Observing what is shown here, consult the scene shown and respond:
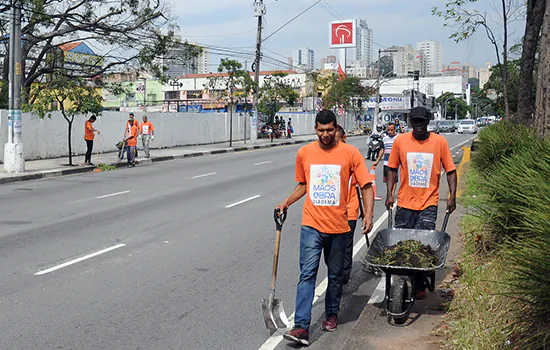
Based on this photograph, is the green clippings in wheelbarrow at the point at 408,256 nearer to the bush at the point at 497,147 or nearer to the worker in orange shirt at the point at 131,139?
the bush at the point at 497,147

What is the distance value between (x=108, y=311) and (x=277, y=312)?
1.80 meters

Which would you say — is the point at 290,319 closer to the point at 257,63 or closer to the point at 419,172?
the point at 419,172

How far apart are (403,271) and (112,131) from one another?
84.6 ft

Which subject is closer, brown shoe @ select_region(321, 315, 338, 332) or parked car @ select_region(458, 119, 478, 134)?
brown shoe @ select_region(321, 315, 338, 332)

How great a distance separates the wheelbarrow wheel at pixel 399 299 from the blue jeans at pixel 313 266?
48cm

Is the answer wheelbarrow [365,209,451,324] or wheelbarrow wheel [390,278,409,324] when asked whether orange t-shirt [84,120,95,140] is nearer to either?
wheelbarrow [365,209,451,324]

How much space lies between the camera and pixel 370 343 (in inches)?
202

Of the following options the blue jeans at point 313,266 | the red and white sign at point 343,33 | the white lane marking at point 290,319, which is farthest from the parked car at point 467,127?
the blue jeans at point 313,266

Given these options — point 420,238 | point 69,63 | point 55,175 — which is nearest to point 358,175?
point 420,238

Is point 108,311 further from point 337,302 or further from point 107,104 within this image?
point 107,104

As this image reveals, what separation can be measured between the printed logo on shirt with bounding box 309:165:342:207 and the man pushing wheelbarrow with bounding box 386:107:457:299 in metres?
1.39

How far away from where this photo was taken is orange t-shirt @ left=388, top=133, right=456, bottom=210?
6562mm

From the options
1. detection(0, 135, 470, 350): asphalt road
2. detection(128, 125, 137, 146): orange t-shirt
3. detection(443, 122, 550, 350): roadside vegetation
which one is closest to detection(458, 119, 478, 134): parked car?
detection(128, 125, 137, 146): orange t-shirt

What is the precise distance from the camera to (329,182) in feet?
17.5
